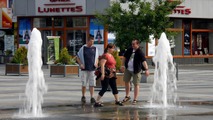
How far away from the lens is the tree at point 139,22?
89.8ft

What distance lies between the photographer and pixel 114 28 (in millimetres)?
27859

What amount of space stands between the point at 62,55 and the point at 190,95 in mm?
12058

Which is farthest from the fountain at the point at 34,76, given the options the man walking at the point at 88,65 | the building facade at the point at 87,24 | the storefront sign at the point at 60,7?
the storefront sign at the point at 60,7

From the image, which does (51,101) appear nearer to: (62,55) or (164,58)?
(164,58)

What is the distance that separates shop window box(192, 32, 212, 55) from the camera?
50412mm

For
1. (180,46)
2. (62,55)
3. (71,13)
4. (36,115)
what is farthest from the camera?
(180,46)

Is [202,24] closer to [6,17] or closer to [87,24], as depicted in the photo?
[87,24]

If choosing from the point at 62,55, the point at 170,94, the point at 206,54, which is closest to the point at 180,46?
the point at 206,54

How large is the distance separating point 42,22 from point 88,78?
31178 millimetres

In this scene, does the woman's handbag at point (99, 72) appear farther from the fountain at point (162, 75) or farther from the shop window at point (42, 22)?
the shop window at point (42, 22)

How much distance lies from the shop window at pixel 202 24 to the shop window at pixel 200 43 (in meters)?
0.59

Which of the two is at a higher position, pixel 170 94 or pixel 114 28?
pixel 114 28

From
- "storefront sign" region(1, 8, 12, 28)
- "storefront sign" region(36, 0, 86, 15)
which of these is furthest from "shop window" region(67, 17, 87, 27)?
"storefront sign" region(1, 8, 12, 28)

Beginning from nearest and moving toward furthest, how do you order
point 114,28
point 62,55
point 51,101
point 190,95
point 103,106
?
point 103,106 < point 51,101 < point 190,95 < point 114,28 < point 62,55
